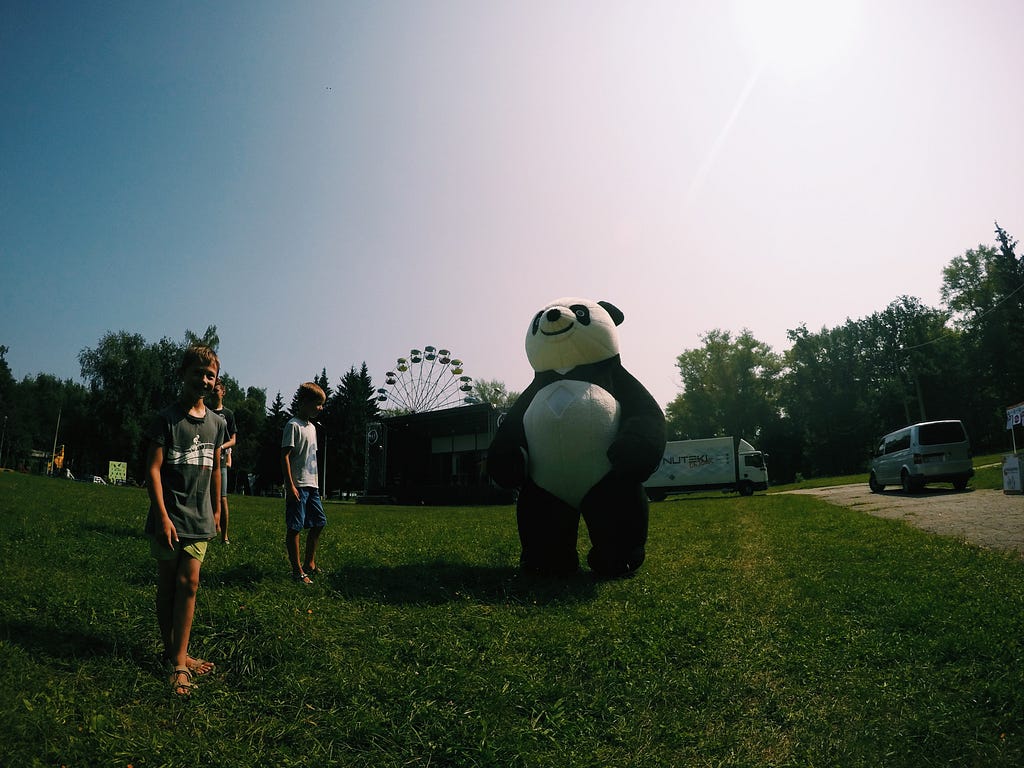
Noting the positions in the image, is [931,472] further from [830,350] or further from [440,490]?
[830,350]

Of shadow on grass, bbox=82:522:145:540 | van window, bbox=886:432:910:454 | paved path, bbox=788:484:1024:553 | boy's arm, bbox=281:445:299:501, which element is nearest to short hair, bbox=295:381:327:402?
boy's arm, bbox=281:445:299:501

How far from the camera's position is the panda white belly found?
5.06 m

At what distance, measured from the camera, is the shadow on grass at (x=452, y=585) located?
14.4ft

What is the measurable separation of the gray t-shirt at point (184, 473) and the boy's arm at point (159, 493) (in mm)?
27

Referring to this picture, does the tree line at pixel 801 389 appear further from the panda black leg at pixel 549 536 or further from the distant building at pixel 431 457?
the panda black leg at pixel 549 536

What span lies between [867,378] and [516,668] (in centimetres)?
5915

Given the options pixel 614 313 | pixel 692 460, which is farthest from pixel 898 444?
pixel 614 313

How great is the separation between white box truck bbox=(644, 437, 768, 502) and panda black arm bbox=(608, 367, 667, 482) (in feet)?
62.9

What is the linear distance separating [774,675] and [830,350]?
58.4 meters

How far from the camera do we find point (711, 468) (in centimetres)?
2436

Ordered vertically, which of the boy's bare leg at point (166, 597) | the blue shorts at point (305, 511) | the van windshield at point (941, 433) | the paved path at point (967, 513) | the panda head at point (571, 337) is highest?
the panda head at point (571, 337)

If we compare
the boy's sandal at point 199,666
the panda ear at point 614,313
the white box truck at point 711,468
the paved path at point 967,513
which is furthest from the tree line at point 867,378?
the boy's sandal at point 199,666

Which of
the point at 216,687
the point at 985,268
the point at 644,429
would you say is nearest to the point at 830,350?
the point at 985,268

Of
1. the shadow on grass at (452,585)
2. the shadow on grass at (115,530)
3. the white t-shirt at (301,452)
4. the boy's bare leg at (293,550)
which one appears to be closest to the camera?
the shadow on grass at (452,585)
